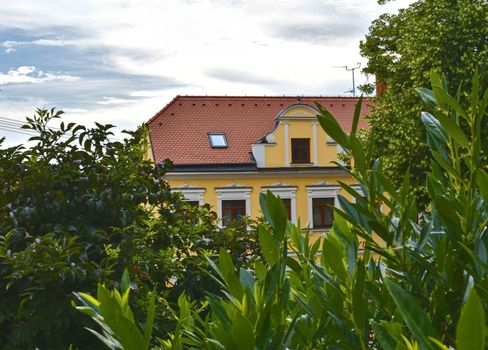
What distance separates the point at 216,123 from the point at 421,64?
372 inches

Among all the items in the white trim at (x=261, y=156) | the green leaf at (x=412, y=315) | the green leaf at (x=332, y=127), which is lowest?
the green leaf at (x=412, y=315)

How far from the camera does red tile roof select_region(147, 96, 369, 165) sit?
85.9 ft

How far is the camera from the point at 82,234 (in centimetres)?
543

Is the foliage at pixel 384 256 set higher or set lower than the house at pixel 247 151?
lower

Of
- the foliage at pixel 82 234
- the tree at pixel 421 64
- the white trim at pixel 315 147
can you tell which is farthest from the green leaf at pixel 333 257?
the white trim at pixel 315 147

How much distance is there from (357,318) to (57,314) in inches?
140

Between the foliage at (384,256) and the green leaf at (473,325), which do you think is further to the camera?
the foliage at (384,256)

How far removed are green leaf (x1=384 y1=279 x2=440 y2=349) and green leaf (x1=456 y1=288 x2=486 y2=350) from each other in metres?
0.15

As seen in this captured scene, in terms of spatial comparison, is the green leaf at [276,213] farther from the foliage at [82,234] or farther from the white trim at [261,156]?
the white trim at [261,156]

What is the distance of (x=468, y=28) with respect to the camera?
2016 cm

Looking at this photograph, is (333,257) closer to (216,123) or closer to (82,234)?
(82,234)

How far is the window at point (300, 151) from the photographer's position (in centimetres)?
2734

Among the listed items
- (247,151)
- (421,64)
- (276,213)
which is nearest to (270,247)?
(276,213)

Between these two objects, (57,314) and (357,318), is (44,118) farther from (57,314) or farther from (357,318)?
(357,318)
